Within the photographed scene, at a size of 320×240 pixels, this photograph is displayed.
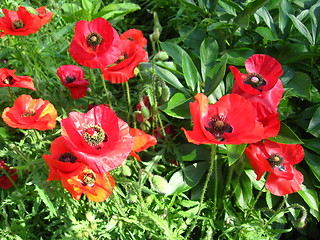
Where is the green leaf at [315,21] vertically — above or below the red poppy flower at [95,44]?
below

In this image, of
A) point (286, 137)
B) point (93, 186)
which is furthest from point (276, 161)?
point (93, 186)

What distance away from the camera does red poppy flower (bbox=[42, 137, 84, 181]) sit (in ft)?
3.38

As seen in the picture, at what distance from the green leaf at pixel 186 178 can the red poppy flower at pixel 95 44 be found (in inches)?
24.1

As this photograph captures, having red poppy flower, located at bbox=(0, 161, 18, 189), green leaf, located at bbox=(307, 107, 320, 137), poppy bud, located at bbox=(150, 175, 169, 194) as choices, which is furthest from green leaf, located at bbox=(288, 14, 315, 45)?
red poppy flower, located at bbox=(0, 161, 18, 189)

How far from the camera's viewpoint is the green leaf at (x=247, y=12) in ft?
4.80

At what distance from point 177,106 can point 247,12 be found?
1.76 ft

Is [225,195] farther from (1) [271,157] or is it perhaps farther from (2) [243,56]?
(2) [243,56]

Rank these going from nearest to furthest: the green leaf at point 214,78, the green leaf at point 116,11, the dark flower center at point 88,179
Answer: the dark flower center at point 88,179 → the green leaf at point 214,78 → the green leaf at point 116,11

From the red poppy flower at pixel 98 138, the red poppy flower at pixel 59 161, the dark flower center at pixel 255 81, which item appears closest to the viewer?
the red poppy flower at pixel 98 138

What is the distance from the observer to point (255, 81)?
1.25 meters

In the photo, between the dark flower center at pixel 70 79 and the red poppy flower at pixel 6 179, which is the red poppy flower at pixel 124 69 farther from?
the red poppy flower at pixel 6 179

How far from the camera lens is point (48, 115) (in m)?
1.30

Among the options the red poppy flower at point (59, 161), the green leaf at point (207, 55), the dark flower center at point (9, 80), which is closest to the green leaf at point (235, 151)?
the green leaf at point (207, 55)

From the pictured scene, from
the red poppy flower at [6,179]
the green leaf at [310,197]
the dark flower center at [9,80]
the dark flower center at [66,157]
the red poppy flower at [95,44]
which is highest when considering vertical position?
the red poppy flower at [95,44]
